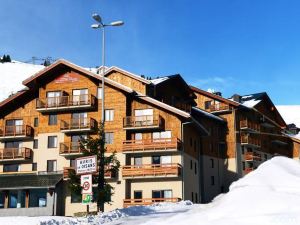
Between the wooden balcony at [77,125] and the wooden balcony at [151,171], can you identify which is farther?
the wooden balcony at [77,125]

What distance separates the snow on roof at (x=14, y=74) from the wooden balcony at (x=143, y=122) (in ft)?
362

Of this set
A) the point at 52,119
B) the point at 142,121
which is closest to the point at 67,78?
the point at 52,119

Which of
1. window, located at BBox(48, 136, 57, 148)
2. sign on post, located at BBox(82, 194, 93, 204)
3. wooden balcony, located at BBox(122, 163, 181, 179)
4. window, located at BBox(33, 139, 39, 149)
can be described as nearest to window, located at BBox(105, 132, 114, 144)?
wooden balcony, located at BBox(122, 163, 181, 179)

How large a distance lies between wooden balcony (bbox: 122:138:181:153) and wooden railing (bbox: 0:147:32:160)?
12.5 meters

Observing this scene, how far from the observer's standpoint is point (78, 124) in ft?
173

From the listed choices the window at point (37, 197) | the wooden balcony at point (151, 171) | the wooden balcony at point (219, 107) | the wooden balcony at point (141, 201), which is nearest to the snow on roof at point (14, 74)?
the wooden balcony at point (219, 107)

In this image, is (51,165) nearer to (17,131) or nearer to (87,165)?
(17,131)

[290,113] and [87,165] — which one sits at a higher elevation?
[290,113]

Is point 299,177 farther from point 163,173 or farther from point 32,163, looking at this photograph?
point 32,163

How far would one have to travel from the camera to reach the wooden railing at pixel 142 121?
49969mm

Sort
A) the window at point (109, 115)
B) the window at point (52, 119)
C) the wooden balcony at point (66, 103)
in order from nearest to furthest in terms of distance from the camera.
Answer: the window at point (109, 115) → the wooden balcony at point (66, 103) → the window at point (52, 119)

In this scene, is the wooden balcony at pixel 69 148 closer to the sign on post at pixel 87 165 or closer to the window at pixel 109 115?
the window at pixel 109 115

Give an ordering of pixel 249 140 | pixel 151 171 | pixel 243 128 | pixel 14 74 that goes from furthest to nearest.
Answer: pixel 14 74
pixel 249 140
pixel 243 128
pixel 151 171

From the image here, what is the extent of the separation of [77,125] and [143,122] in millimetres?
8081
